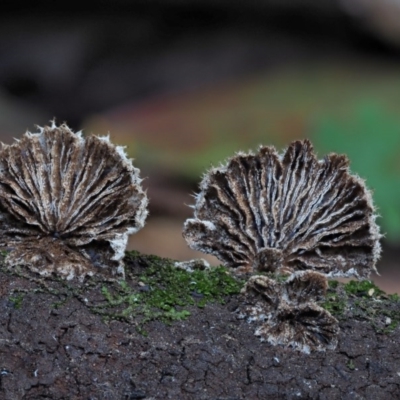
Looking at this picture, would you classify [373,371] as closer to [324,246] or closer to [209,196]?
[324,246]

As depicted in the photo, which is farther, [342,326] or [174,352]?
[342,326]

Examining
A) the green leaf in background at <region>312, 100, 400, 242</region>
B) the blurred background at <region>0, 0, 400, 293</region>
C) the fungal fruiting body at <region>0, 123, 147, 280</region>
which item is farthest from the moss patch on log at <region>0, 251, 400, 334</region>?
the blurred background at <region>0, 0, 400, 293</region>

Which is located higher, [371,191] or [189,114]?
[189,114]

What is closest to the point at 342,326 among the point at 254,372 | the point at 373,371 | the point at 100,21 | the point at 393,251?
the point at 373,371

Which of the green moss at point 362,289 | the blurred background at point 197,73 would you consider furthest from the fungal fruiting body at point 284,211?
the blurred background at point 197,73

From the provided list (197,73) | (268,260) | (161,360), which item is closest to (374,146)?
(197,73)

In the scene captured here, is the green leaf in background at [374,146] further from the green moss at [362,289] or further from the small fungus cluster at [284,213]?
the green moss at [362,289]
